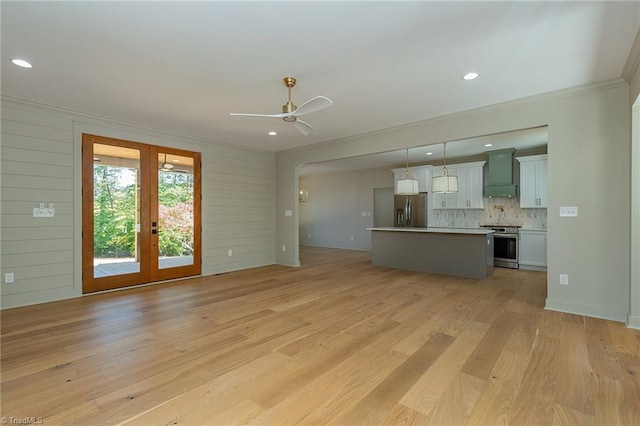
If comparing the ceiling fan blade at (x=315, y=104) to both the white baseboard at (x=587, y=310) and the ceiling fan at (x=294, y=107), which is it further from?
the white baseboard at (x=587, y=310)

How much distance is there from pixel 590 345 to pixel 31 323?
576 centimetres

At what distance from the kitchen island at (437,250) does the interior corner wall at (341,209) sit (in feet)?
9.88

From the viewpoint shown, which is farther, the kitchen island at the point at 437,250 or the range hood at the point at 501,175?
the range hood at the point at 501,175

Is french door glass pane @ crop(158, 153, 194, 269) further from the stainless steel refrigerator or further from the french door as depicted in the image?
the stainless steel refrigerator

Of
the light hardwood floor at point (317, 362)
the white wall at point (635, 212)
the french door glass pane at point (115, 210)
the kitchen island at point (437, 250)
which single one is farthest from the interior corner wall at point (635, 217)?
the french door glass pane at point (115, 210)

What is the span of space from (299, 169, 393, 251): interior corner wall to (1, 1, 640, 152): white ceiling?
5.69m

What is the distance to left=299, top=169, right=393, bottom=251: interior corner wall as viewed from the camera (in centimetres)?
990

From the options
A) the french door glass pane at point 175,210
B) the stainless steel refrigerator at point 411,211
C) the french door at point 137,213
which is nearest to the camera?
the french door at point 137,213

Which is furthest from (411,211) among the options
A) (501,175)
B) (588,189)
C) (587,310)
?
(587,310)

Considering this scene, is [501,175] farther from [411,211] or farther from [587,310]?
[587,310]

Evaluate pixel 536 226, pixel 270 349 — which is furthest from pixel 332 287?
pixel 536 226

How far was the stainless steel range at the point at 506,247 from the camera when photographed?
6.64 meters

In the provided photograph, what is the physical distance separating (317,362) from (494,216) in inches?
269

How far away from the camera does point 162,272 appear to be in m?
5.41
